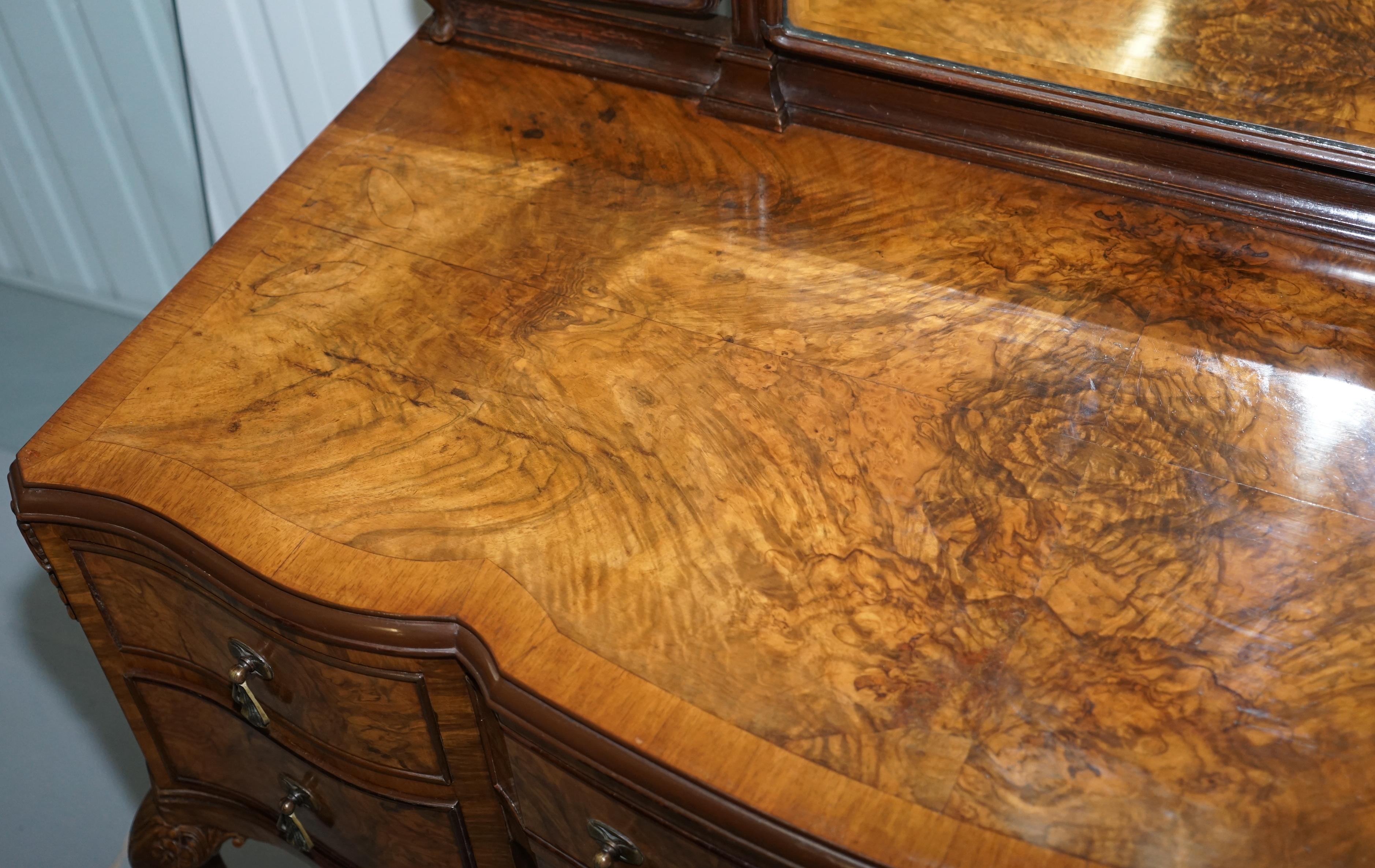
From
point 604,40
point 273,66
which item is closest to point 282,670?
point 604,40

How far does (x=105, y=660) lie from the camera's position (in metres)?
1.16

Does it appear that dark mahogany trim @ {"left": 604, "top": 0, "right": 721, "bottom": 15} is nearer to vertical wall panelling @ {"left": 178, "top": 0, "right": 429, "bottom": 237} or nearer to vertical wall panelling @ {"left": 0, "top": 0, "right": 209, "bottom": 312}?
vertical wall panelling @ {"left": 178, "top": 0, "right": 429, "bottom": 237}

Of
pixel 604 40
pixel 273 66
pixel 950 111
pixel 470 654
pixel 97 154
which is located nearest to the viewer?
pixel 470 654

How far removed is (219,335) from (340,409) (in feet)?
0.55

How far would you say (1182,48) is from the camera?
1003 millimetres

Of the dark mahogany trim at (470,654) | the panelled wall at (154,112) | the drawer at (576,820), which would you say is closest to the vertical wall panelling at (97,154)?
the panelled wall at (154,112)

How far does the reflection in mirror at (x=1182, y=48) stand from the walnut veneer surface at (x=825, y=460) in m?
0.10

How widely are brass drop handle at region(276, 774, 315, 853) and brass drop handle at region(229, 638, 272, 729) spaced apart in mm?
105

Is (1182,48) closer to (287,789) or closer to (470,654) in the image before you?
(470,654)

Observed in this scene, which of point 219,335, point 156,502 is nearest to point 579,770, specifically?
point 156,502

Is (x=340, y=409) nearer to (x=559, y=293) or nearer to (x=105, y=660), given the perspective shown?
(x=559, y=293)

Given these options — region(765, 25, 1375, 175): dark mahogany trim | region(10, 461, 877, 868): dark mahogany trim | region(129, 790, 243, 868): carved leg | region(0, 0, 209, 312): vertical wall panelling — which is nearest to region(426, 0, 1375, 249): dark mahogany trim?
region(765, 25, 1375, 175): dark mahogany trim

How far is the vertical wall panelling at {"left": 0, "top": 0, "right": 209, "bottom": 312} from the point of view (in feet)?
5.81

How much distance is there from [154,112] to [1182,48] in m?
1.54
